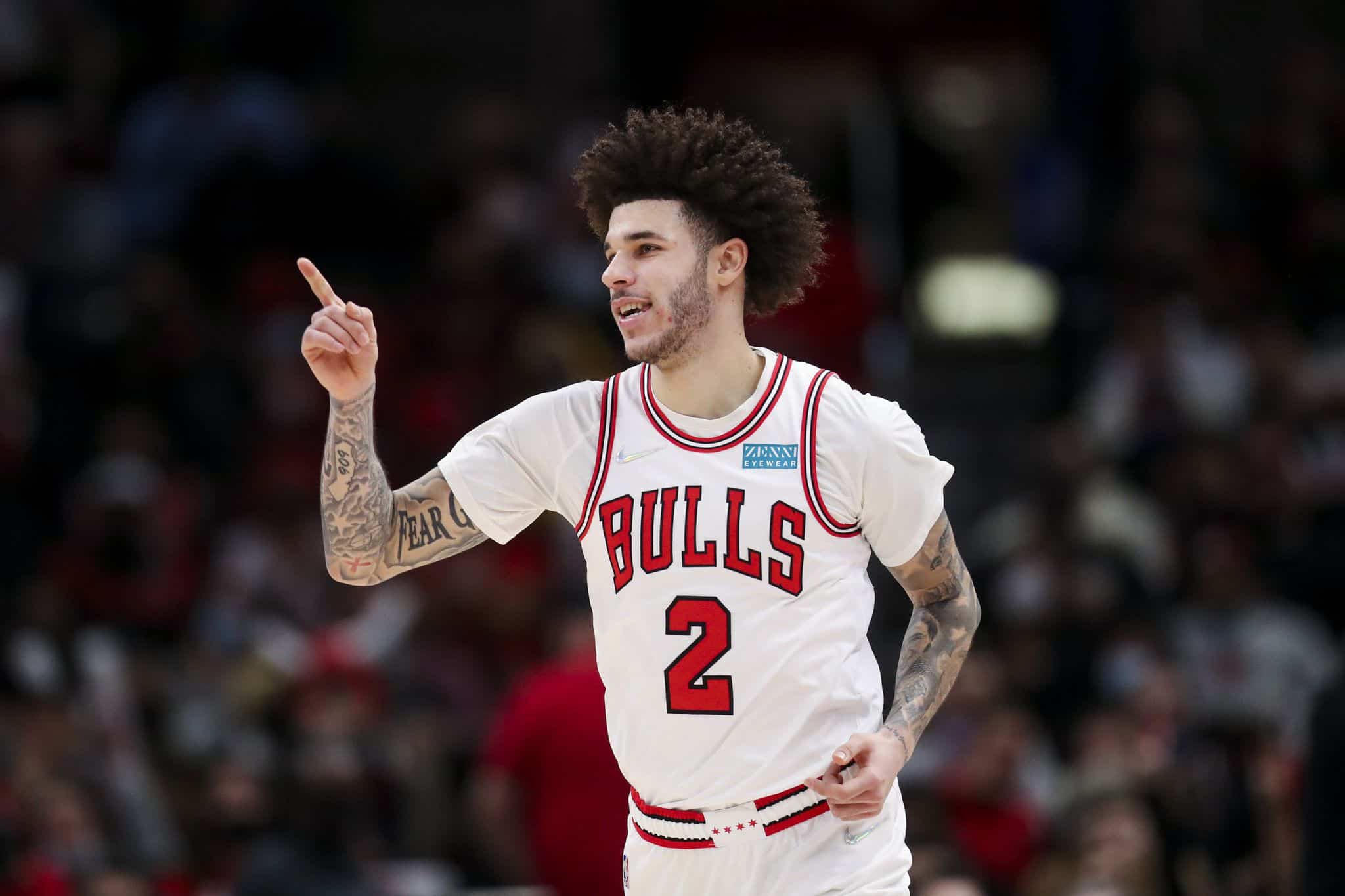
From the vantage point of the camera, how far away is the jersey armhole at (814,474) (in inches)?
225

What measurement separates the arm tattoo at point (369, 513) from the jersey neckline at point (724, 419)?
65 cm

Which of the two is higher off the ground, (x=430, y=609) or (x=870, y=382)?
(x=870, y=382)

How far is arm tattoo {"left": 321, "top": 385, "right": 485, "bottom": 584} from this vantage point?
5801 millimetres

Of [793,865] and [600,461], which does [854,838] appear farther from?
[600,461]

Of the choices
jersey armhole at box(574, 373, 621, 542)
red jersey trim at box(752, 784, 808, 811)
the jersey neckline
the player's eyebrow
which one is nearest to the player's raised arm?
jersey armhole at box(574, 373, 621, 542)

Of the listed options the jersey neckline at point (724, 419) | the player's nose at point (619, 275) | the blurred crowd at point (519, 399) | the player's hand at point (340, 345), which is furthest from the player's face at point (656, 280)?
the blurred crowd at point (519, 399)

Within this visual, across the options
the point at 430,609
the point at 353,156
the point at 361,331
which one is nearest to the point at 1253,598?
the point at 430,609

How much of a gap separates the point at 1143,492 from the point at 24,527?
7.49 metres

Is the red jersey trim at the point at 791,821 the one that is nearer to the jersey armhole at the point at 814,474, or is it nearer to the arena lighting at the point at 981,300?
the jersey armhole at the point at 814,474

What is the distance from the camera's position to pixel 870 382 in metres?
14.8

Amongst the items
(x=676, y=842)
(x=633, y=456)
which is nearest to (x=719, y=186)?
(x=633, y=456)

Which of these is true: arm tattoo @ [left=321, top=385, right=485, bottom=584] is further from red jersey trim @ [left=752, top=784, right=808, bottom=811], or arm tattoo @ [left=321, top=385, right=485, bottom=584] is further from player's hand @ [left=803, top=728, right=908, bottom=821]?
player's hand @ [left=803, top=728, right=908, bottom=821]

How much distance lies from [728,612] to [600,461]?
2.02ft

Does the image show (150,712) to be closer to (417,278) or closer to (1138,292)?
(417,278)
